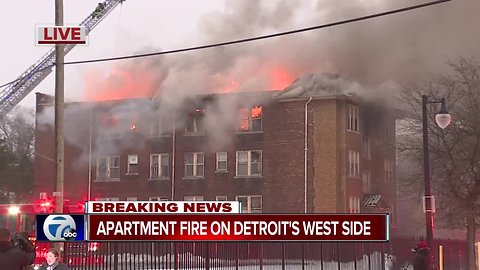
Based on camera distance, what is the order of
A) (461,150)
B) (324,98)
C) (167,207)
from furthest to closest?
(324,98) → (461,150) → (167,207)

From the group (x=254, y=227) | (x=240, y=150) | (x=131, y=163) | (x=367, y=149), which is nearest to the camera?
(x=254, y=227)

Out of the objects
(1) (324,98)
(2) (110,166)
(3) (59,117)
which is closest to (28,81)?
(2) (110,166)

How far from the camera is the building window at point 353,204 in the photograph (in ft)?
127

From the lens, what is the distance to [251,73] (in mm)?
39000

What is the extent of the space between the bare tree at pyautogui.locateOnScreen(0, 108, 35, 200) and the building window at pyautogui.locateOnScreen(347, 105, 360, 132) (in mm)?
25966

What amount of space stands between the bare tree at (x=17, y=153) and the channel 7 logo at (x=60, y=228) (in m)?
43.0

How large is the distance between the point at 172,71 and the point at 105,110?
4.88 metres

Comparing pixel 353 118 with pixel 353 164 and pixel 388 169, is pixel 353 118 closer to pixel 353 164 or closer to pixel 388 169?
pixel 353 164

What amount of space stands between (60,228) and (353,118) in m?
28.4

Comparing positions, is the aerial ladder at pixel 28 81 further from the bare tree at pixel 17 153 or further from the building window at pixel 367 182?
the building window at pixel 367 182

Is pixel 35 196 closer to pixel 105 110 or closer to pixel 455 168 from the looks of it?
pixel 105 110

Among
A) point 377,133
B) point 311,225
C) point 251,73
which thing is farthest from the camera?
point 377,133

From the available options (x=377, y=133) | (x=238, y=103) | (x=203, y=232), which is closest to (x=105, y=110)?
(x=238, y=103)

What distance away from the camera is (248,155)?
134 feet
